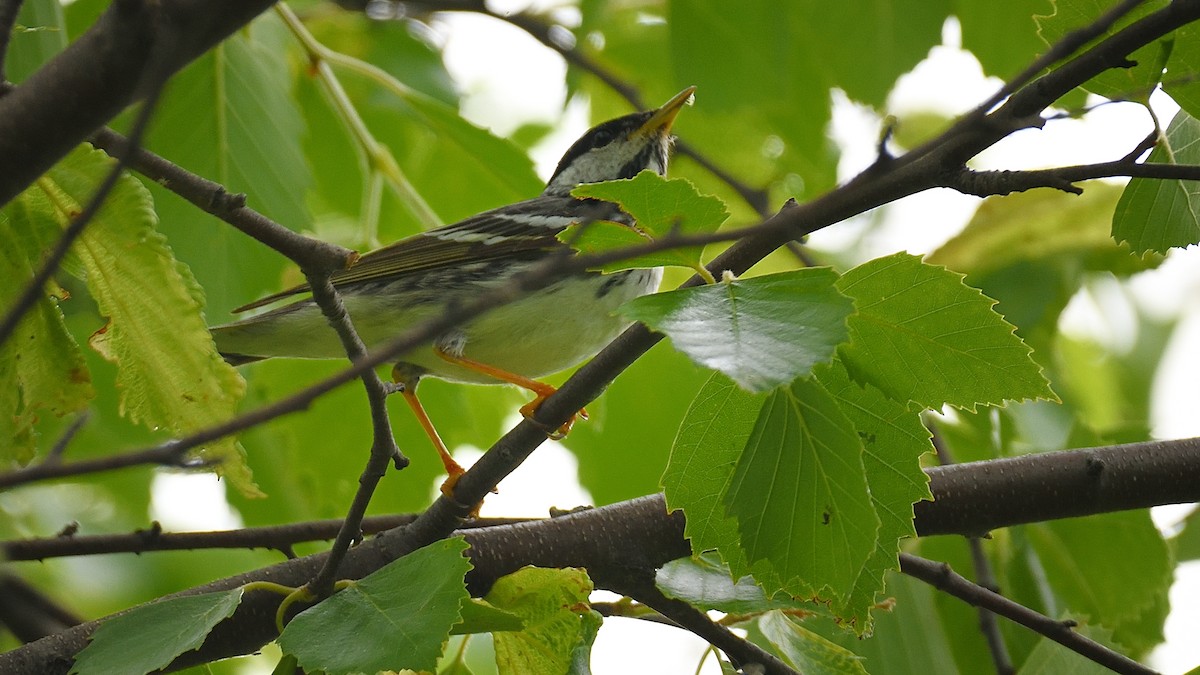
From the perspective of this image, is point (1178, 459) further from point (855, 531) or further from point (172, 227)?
point (172, 227)

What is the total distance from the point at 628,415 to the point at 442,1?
1311mm

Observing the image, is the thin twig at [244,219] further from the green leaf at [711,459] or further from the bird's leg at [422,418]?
the bird's leg at [422,418]

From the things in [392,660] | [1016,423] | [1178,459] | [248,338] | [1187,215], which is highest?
[248,338]

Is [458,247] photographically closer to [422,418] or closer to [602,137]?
[422,418]

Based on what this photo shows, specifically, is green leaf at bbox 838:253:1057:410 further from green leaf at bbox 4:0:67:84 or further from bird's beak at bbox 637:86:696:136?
bird's beak at bbox 637:86:696:136

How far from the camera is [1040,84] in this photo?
158 cm

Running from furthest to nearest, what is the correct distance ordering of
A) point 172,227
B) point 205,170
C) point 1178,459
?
point 205,170, point 172,227, point 1178,459

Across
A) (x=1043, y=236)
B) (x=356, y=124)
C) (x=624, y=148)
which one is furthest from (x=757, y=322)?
(x=624, y=148)

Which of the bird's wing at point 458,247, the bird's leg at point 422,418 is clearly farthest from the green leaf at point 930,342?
the bird's wing at point 458,247

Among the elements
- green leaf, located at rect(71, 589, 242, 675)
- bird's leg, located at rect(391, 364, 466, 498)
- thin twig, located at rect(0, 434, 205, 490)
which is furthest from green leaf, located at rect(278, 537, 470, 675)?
bird's leg, located at rect(391, 364, 466, 498)

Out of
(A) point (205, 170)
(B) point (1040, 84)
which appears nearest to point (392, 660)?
(B) point (1040, 84)

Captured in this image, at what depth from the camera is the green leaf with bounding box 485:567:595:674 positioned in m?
1.96

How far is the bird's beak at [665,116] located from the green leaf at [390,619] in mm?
2445

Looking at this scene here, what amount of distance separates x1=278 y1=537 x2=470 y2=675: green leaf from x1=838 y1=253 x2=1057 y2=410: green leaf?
2.25ft
